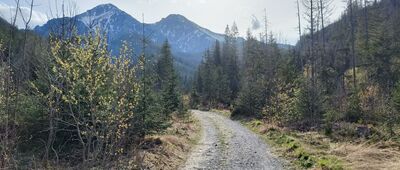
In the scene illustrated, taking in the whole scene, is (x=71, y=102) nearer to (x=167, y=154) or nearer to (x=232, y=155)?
(x=167, y=154)

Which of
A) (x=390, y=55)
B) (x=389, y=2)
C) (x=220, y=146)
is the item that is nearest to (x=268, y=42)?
(x=390, y=55)

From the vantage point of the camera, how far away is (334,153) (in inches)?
528

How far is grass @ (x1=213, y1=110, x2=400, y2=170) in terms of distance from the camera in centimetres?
1041

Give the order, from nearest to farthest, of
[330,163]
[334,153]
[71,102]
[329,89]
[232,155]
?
[71,102] < [330,163] < [334,153] < [232,155] < [329,89]

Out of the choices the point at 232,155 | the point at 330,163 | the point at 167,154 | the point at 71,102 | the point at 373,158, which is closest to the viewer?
the point at 71,102

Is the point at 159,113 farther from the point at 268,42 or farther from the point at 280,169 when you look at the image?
the point at 268,42

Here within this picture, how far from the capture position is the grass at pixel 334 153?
1041 cm

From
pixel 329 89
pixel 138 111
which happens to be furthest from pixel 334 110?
pixel 138 111

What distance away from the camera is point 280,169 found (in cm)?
1234

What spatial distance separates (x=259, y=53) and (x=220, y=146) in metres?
38.1

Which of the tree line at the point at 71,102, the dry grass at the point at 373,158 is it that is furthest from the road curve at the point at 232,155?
the tree line at the point at 71,102

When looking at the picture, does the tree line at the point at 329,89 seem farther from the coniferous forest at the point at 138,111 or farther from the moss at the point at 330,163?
the moss at the point at 330,163

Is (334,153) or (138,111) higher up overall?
(138,111)

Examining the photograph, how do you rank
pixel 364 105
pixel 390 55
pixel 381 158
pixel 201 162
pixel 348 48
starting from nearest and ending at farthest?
pixel 381 158 → pixel 201 162 → pixel 364 105 → pixel 390 55 → pixel 348 48
